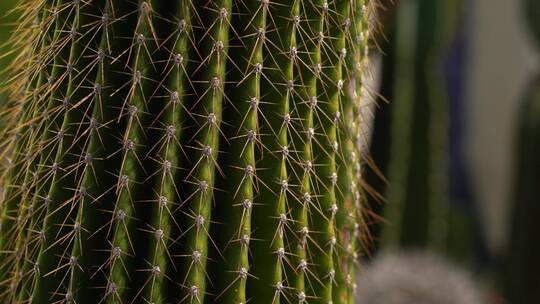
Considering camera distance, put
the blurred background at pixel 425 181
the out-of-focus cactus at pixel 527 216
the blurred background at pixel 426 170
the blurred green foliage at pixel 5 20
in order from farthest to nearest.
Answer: the out-of-focus cactus at pixel 527 216 → the blurred background at pixel 426 170 → the blurred background at pixel 425 181 → the blurred green foliage at pixel 5 20

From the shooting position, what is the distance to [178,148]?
1.06 metres

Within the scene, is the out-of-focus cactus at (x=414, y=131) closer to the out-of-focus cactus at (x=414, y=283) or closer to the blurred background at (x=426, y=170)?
the blurred background at (x=426, y=170)

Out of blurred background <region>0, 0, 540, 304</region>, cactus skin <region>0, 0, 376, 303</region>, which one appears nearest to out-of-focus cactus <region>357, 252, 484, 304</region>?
blurred background <region>0, 0, 540, 304</region>

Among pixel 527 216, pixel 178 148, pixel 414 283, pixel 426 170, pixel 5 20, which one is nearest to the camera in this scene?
pixel 178 148

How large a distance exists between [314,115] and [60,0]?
376 millimetres

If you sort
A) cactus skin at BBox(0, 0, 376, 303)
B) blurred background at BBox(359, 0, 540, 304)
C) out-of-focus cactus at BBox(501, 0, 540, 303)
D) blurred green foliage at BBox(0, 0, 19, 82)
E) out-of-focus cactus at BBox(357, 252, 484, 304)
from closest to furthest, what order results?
cactus skin at BBox(0, 0, 376, 303)
blurred green foliage at BBox(0, 0, 19, 82)
out-of-focus cactus at BBox(357, 252, 484, 304)
blurred background at BBox(359, 0, 540, 304)
out-of-focus cactus at BBox(501, 0, 540, 303)

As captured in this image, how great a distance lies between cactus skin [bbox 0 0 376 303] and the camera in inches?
41.2

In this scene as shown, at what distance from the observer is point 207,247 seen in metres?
1.07

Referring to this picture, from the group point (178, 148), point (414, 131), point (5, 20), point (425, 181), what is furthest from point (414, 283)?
point (178, 148)

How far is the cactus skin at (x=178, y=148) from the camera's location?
3.43 feet

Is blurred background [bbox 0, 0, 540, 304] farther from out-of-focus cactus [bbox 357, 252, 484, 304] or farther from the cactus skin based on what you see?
the cactus skin

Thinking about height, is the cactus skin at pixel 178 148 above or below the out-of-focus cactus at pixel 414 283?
above

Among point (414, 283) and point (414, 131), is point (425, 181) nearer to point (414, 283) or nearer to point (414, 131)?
point (414, 131)

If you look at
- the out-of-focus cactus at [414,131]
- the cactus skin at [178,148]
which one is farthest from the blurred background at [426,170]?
the cactus skin at [178,148]
